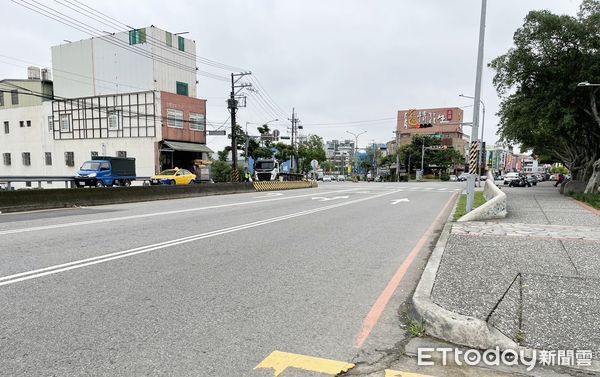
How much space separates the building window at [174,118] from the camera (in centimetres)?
4119

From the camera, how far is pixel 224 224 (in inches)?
451

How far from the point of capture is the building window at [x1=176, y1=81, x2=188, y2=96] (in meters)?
43.8

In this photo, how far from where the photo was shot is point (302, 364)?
3.49m

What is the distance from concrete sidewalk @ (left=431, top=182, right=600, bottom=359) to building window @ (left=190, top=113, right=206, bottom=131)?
37.9 m

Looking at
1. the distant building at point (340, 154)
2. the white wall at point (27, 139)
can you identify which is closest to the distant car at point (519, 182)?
the white wall at point (27, 139)

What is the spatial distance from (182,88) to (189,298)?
42.4m

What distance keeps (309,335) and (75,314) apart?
2525 millimetres

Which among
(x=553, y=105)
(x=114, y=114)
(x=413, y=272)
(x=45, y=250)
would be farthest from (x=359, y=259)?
(x=114, y=114)

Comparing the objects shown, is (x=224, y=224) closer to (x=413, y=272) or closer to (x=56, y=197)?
(x=413, y=272)

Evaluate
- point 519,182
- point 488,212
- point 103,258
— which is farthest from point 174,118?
point 519,182

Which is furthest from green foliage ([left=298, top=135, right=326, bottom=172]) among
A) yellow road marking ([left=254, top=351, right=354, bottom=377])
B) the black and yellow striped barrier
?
yellow road marking ([left=254, top=351, right=354, bottom=377])

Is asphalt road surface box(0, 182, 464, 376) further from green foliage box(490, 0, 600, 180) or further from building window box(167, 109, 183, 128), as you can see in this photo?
building window box(167, 109, 183, 128)

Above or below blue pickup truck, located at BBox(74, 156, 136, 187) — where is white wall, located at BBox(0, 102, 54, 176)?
above

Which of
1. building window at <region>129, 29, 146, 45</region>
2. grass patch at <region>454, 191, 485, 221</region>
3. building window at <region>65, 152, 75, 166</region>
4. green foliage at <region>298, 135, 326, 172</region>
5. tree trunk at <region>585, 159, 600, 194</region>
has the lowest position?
grass patch at <region>454, 191, 485, 221</region>
